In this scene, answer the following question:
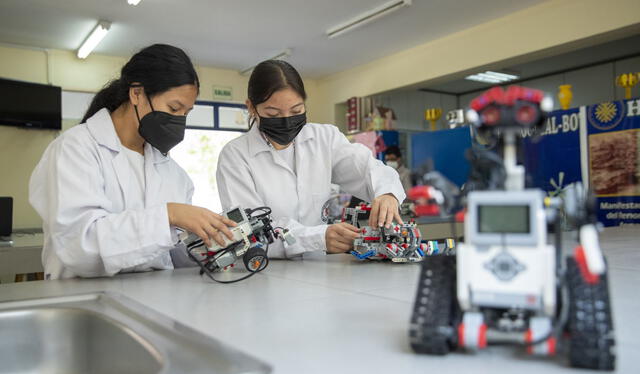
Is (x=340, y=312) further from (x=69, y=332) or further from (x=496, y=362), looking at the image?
(x=69, y=332)

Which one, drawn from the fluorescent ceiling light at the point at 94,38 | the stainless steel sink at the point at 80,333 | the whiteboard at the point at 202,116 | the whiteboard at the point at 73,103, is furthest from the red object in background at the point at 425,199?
the whiteboard at the point at 202,116

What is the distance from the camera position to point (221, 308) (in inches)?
36.2

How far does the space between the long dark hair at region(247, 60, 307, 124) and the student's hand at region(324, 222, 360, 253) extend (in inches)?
20.1

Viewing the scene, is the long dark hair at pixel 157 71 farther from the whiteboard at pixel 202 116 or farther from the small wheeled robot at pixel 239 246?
the whiteboard at pixel 202 116

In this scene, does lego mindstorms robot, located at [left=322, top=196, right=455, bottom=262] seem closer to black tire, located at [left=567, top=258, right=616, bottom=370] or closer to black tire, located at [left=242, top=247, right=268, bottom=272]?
black tire, located at [left=242, top=247, right=268, bottom=272]

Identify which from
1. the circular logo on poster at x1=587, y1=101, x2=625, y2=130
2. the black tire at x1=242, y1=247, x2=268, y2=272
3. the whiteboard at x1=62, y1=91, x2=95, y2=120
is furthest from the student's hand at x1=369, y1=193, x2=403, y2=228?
the whiteboard at x1=62, y1=91, x2=95, y2=120

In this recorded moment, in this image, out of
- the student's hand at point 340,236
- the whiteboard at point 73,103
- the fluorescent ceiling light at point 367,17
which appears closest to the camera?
the student's hand at point 340,236

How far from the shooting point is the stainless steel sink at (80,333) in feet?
2.60

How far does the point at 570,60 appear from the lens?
23.3 ft

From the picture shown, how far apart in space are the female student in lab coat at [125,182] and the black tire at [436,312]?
739mm

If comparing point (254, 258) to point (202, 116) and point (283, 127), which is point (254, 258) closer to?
point (283, 127)

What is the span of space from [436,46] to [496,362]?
20.0 feet

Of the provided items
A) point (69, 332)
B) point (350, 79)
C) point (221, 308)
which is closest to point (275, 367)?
point (221, 308)

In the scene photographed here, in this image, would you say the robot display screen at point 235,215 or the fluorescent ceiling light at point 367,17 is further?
the fluorescent ceiling light at point 367,17
